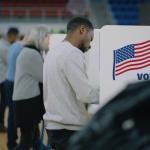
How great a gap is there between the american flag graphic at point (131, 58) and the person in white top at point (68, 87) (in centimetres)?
27

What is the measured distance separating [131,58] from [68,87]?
0.55 meters

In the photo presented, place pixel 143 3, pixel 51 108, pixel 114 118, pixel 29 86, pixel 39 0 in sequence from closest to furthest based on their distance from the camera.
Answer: pixel 114 118, pixel 51 108, pixel 29 86, pixel 143 3, pixel 39 0

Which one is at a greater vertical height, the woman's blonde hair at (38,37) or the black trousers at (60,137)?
the woman's blonde hair at (38,37)

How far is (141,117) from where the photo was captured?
48.3 inches

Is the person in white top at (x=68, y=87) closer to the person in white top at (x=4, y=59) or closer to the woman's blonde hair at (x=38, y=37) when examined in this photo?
the woman's blonde hair at (x=38, y=37)

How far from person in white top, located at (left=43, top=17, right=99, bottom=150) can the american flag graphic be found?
0.27 metres

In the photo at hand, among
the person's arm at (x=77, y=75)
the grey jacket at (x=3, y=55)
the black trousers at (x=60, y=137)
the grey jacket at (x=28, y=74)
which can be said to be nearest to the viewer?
the person's arm at (x=77, y=75)

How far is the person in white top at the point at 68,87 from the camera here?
3.70 meters

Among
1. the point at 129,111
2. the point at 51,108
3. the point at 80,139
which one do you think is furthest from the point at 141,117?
the point at 51,108

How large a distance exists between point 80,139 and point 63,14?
84.4ft

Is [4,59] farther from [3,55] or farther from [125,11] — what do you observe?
[125,11]

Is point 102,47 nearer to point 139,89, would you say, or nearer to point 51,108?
point 51,108

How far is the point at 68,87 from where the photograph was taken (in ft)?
12.3

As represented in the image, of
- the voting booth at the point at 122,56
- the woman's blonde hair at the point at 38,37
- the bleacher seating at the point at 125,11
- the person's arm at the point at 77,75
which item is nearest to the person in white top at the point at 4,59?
the woman's blonde hair at the point at 38,37
